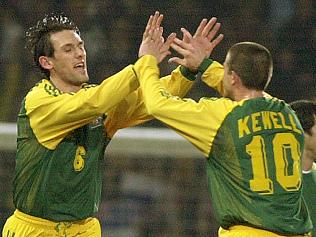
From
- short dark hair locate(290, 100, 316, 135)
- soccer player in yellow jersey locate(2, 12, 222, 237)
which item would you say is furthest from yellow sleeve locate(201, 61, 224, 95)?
short dark hair locate(290, 100, 316, 135)

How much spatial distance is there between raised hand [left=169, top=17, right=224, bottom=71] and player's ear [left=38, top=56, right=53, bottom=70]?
59cm

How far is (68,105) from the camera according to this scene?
15.7 feet

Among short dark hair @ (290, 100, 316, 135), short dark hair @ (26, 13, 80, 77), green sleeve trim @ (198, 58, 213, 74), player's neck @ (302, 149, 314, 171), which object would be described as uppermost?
short dark hair @ (26, 13, 80, 77)

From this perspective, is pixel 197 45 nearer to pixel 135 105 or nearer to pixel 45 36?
pixel 135 105

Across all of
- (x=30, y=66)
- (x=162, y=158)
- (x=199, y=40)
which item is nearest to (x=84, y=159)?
(x=199, y=40)

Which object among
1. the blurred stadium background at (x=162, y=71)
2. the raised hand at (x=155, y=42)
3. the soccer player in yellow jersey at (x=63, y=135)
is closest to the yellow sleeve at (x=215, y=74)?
the soccer player in yellow jersey at (x=63, y=135)

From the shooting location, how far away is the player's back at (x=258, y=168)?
4539mm

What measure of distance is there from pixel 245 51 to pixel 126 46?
332cm

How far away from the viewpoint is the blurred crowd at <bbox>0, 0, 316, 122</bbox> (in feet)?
25.3

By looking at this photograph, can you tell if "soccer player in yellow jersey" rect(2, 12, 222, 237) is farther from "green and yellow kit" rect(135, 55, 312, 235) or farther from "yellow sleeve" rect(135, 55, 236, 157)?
"green and yellow kit" rect(135, 55, 312, 235)

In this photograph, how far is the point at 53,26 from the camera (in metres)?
5.12

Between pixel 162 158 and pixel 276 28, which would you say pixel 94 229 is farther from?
pixel 276 28

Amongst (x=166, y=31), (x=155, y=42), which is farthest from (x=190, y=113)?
(x=166, y=31)

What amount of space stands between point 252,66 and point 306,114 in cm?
89
